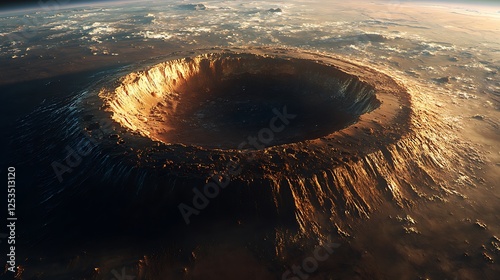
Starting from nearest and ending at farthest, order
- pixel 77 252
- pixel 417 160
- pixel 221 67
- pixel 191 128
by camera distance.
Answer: pixel 77 252
pixel 417 160
pixel 191 128
pixel 221 67

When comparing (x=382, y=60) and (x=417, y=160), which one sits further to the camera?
(x=382, y=60)

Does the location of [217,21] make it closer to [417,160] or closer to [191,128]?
[191,128]

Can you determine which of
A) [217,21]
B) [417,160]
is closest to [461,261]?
[417,160]

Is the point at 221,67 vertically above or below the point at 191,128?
above

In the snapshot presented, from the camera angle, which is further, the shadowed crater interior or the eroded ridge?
the shadowed crater interior

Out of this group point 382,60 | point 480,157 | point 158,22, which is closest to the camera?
point 480,157

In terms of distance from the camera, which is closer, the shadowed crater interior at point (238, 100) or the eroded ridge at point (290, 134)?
the eroded ridge at point (290, 134)

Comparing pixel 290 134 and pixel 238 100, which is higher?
pixel 238 100

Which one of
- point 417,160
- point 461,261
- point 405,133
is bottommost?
point 461,261
